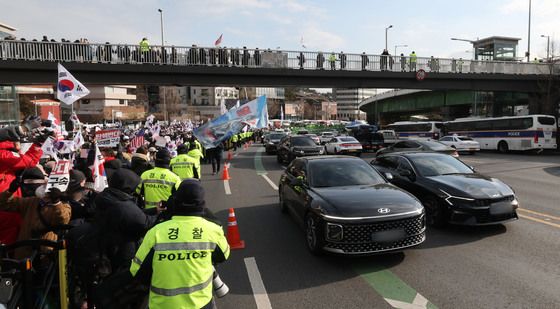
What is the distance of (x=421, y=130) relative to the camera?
39.4 m

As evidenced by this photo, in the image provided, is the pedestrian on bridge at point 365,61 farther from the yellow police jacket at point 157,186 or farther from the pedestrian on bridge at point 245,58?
the yellow police jacket at point 157,186

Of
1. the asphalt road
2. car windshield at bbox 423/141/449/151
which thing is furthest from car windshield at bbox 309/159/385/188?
car windshield at bbox 423/141/449/151

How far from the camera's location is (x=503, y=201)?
7.07 m

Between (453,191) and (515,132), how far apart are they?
24634mm

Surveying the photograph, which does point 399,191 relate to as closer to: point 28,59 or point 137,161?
point 137,161

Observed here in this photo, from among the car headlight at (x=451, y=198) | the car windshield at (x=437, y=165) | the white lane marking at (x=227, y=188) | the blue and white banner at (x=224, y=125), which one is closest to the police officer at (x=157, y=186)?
the car headlight at (x=451, y=198)

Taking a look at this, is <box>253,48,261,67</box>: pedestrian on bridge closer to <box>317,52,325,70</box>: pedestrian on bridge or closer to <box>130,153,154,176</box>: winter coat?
<box>317,52,325,70</box>: pedestrian on bridge

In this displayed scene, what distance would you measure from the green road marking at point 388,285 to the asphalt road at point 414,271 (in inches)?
0.5

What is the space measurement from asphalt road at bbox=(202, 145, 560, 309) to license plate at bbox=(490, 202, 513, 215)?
43cm

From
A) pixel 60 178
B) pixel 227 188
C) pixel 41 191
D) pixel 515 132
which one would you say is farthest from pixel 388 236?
pixel 515 132

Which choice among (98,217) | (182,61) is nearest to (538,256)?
(98,217)

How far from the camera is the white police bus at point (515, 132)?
26.5 meters

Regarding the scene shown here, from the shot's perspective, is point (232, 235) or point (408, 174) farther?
point (408, 174)

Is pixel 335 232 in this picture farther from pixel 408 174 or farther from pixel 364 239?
pixel 408 174
